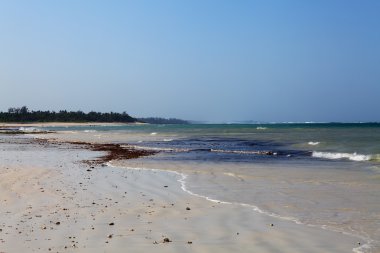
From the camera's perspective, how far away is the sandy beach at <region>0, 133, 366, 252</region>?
6906mm

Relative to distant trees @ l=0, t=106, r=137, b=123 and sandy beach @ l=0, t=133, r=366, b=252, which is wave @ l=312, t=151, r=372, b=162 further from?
distant trees @ l=0, t=106, r=137, b=123

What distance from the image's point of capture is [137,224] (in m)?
8.36

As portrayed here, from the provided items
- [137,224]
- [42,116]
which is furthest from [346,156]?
[42,116]

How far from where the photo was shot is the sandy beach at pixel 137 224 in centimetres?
691

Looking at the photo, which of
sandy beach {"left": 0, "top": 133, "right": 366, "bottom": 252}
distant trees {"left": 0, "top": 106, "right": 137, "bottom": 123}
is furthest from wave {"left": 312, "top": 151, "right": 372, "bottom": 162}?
distant trees {"left": 0, "top": 106, "right": 137, "bottom": 123}

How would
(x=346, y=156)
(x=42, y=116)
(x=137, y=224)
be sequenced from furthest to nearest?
(x=42, y=116) → (x=346, y=156) → (x=137, y=224)

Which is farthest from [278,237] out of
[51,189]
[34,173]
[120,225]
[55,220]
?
[34,173]

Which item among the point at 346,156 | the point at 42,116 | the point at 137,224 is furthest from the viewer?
the point at 42,116

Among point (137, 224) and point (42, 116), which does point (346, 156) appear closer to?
point (137, 224)

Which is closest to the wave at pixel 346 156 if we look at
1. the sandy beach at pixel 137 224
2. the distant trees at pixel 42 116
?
the sandy beach at pixel 137 224

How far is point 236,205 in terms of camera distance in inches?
408

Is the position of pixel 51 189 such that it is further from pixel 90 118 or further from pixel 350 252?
pixel 90 118

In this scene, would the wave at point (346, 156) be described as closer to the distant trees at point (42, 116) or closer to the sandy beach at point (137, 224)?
the sandy beach at point (137, 224)

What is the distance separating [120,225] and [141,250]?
1646 millimetres
